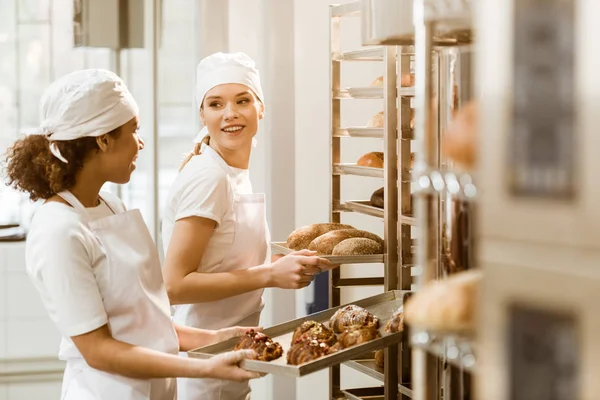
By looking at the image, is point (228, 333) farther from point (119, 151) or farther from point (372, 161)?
point (372, 161)

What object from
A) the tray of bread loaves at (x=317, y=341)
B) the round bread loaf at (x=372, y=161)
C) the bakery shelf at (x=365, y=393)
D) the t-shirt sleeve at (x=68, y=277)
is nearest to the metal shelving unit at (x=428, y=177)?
the tray of bread loaves at (x=317, y=341)

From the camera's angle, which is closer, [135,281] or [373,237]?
[135,281]

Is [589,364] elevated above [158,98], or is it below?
below

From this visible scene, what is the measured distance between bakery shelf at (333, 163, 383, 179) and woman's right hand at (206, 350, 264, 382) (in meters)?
0.93

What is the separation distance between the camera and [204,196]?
2.28 meters

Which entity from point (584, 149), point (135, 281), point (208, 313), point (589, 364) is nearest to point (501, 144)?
point (584, 149)

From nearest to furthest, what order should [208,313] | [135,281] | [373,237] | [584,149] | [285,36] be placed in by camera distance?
[584,149] → [135,281] → [208,313] → [373,237] → [285,36]

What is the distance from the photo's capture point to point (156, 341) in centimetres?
196

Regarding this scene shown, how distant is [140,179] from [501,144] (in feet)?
11.2

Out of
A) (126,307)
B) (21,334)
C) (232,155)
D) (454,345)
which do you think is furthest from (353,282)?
(21,334)

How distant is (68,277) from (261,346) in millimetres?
456

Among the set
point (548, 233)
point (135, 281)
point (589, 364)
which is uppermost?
point (548, 233)

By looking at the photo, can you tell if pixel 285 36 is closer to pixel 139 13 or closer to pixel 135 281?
pixel 139 13

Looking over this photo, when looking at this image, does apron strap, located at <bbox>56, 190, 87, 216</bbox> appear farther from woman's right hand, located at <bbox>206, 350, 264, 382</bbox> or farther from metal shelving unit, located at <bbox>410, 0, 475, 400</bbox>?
metal shelving unit, located at <bbox>410, 0, 475, 400</bbox>
